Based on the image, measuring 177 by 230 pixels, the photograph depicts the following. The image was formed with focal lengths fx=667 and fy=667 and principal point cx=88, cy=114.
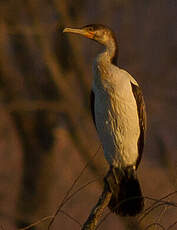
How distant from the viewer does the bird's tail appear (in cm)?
305

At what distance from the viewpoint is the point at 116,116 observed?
3.14 m

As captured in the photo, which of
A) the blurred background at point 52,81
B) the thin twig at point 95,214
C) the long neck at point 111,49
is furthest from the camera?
the blurred background at point 52,81

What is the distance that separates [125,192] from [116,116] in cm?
37

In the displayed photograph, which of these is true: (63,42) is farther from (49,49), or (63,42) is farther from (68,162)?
(68,162)

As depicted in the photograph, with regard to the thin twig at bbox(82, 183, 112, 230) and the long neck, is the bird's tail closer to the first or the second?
the thin twig at bbox(82, 183, 112, 230)

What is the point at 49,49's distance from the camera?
193 inches

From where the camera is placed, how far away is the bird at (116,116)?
10.2 feet

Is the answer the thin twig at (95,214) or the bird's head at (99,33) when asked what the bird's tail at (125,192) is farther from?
the bird's head at (99,33)

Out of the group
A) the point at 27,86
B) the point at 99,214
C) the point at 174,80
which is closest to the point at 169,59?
the point at 174,80

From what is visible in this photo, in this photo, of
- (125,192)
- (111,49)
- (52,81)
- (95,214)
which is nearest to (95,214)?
(95,214)

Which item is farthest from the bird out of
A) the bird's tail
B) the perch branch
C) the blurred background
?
the blurred background

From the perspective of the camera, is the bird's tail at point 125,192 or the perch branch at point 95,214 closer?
the perch branch at point 95,214

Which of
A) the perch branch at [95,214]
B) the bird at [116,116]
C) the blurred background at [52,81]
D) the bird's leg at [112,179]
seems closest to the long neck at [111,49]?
the bird at [116,116]

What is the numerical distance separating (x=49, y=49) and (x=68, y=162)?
5.01m
